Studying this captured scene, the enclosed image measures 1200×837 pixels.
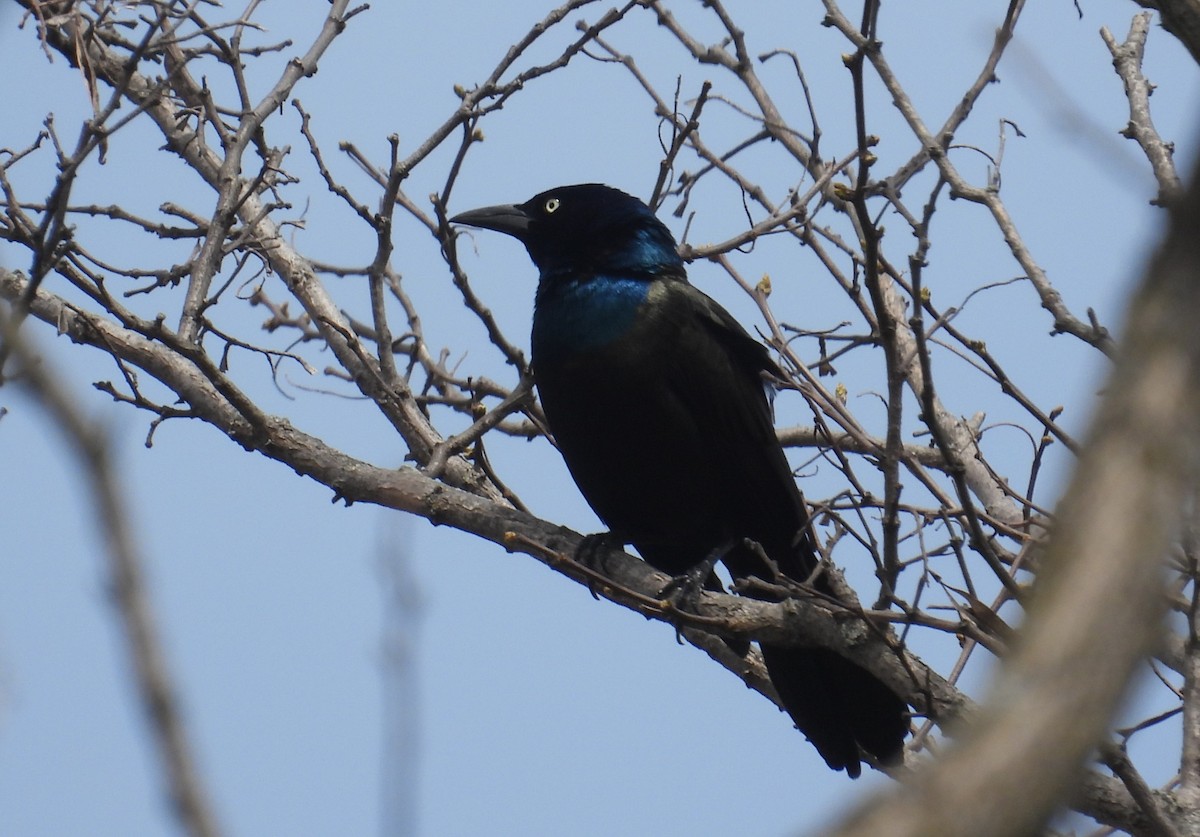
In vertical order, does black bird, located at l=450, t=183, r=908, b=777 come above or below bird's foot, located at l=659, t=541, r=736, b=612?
above

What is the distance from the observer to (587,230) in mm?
5578

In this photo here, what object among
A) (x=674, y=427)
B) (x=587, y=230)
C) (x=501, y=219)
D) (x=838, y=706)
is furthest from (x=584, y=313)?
(x=838, y=706)

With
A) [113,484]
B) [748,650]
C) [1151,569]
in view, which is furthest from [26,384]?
[748,650]

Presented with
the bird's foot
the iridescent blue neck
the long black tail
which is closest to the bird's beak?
the iridescent blue neck

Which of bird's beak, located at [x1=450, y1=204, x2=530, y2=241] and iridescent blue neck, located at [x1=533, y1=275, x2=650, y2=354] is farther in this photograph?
bird's beak, located at [x1=450, y1=204, x2=530, y2=241]

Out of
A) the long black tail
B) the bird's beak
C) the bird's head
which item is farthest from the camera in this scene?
the bird's beak

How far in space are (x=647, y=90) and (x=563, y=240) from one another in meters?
0.71

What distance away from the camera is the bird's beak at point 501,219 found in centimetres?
587

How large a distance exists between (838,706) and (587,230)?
2.06m

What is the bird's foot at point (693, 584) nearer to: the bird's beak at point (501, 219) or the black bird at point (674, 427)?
the black bird at point (674, 427)

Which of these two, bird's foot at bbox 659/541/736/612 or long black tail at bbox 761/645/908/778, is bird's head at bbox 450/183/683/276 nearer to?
bird's foot at bbox 659/541/736/612

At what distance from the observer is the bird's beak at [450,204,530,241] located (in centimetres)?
587

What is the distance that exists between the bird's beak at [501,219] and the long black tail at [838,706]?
211 cm

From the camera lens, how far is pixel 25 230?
151 inches
